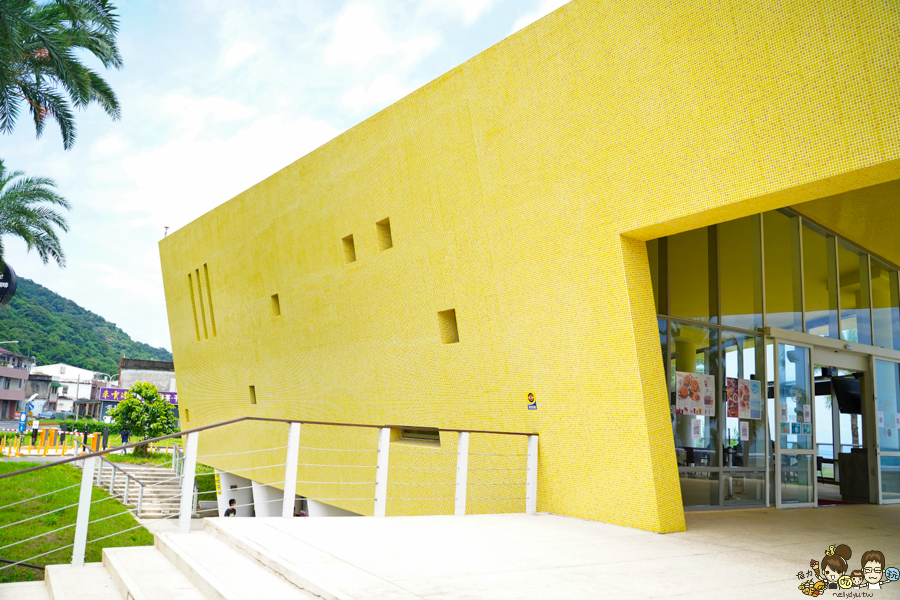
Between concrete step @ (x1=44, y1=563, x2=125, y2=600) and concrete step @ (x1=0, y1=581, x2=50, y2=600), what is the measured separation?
0.05 m

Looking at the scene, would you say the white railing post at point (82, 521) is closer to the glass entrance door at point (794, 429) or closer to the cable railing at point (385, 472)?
the cable railing at point (385, 472)

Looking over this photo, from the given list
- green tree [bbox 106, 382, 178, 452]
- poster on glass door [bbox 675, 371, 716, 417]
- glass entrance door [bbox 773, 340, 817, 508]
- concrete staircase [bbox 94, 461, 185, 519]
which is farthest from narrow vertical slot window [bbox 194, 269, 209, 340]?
green tree [bbox 106, 382, 178, 452]

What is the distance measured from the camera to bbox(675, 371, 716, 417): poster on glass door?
24.9 ft

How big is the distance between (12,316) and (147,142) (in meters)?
47.7

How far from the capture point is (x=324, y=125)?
431 ft

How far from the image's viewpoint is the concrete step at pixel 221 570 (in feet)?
12.3

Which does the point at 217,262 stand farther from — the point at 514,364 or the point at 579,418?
the point at 579,418

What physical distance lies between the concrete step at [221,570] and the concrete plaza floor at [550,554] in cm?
15

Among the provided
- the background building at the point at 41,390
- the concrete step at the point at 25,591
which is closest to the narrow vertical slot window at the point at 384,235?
the concrete step at the point at 25,591

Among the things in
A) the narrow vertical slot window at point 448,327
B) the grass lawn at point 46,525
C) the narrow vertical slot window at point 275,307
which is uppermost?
the narrow vertical slot window at point 275,307

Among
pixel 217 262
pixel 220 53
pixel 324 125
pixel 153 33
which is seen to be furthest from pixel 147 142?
pixel 217 262

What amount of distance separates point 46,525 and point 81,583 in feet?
39.8

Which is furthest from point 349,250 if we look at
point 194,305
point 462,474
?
point 194,305

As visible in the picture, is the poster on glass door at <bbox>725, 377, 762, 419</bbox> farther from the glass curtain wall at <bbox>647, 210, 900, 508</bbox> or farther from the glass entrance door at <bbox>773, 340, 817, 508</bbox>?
the glass entrance door at <bbox>773, 340, 817, 508</bbox>
